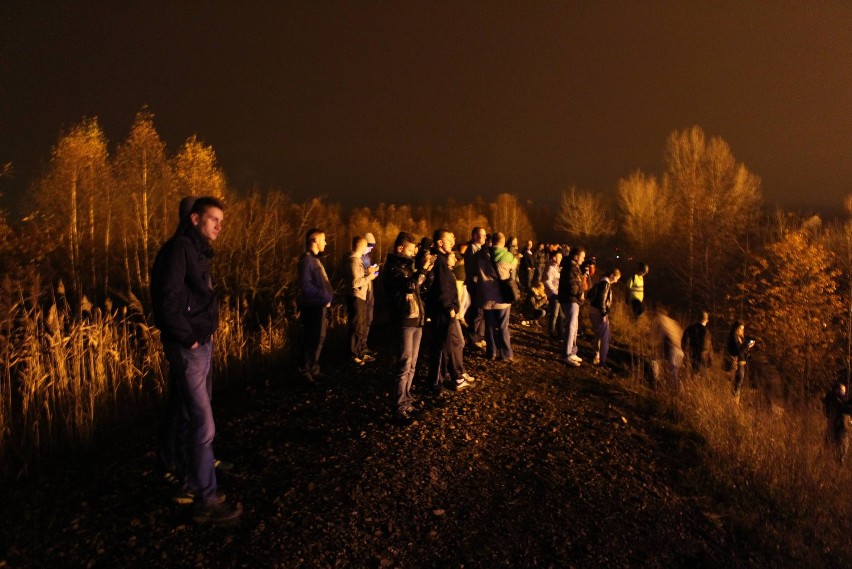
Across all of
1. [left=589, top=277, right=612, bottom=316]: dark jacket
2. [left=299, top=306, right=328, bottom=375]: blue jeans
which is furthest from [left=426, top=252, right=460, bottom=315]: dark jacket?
[left=589, top=277, right=612, bottom=316]: dark jacket

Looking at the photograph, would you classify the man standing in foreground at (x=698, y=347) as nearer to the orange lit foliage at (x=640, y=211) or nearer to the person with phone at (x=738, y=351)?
the person with phone at (x=738, y=351)

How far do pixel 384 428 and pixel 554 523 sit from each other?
79.4 inches

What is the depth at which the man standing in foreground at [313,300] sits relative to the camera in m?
6.85

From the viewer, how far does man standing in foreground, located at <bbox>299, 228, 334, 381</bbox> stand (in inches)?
270

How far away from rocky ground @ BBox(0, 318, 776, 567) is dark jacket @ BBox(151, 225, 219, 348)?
1367 millimetres

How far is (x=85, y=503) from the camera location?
3.87 meters

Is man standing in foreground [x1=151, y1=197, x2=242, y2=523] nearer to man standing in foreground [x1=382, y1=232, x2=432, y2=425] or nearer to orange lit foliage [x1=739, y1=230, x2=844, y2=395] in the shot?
man standing in foreground [x1=382, y1=232, x2=432, y2=425]

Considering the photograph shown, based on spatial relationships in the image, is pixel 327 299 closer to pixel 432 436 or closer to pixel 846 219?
pixel 432 436

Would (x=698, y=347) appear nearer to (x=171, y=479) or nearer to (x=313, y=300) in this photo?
(x=313, y=300)

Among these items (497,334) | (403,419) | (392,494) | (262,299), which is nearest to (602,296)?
(497,334)

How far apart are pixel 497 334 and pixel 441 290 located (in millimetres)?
2527

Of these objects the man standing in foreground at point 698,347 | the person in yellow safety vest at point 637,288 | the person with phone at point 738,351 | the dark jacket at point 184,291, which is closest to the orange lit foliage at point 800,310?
the person in yellow safety vest at point 637,288

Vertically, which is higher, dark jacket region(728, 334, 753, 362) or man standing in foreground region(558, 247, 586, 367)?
man standing in foreground region(558, 247, 586, 367)

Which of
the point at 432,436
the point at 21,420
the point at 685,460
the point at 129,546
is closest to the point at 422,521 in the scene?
the point at 432,436
